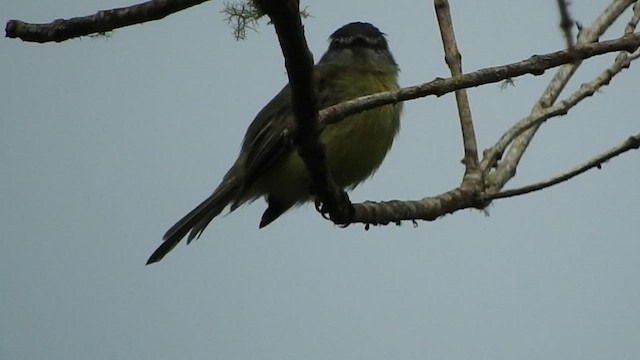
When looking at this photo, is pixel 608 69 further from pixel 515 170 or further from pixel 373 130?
pixel 373 130

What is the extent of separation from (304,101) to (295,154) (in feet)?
6.77

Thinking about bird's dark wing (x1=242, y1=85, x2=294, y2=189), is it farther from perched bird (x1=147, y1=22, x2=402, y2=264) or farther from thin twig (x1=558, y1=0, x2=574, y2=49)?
thin twig (x1=558, y1=0, x2=574, y2=49)

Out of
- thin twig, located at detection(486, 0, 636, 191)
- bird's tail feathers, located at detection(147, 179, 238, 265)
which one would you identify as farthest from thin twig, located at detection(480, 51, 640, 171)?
bird's tail feathers, located at detection(147, 179, 238, 265)

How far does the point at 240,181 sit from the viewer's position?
19.7 ft

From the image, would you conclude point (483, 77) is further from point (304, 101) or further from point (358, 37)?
point (358, 37)

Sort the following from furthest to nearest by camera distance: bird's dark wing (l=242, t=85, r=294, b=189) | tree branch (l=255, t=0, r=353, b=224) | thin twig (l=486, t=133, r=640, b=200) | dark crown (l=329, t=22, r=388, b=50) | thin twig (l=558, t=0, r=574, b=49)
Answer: dark crown (l=329, t=22, r=388, b=50), bird's dark wing (l=242, t=85, r=294, b=189), thin twig (l=486, t=133, r=640, b=200), tree branch (l=255, t=0, r=353, b=224), thin twig (l=558, t=0, r=574, b=49)

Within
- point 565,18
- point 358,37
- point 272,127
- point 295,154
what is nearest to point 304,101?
point 565,18

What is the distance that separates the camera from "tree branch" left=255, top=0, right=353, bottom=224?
2943mm

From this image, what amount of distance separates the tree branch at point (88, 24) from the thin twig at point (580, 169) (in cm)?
230

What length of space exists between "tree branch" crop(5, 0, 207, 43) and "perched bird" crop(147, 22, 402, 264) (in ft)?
7.13


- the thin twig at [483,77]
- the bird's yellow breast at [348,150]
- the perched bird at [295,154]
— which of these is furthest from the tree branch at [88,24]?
the bird's yellow breast at [348,150]

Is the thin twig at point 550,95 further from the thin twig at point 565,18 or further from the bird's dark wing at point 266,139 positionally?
the thin twig at point 565,18

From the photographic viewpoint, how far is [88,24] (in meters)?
3.27

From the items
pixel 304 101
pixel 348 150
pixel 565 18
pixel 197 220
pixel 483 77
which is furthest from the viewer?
pixel 197 220
